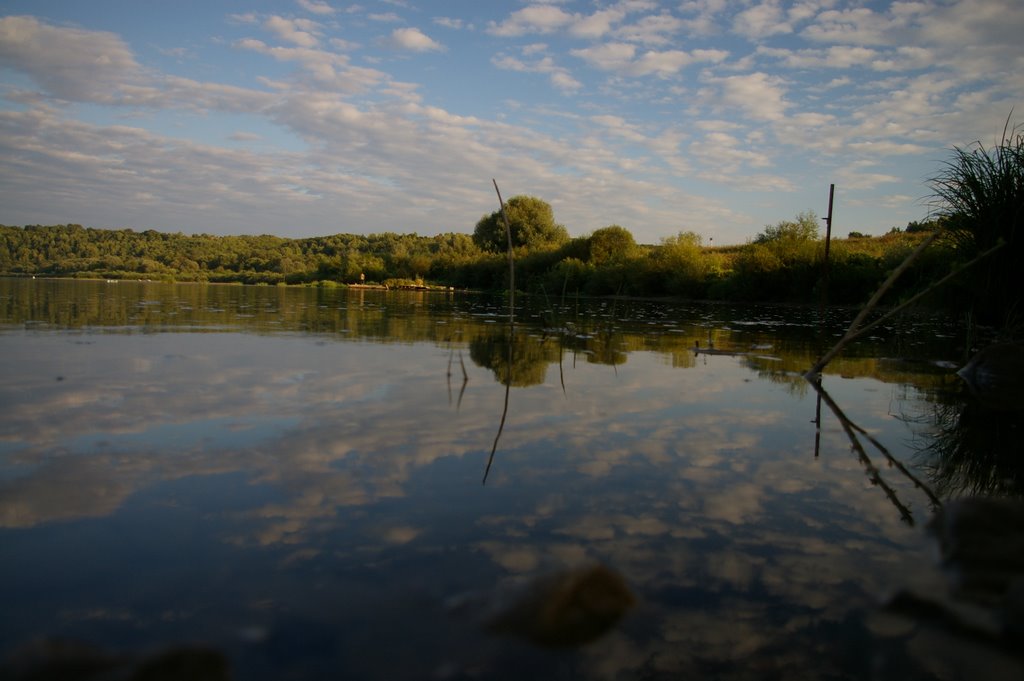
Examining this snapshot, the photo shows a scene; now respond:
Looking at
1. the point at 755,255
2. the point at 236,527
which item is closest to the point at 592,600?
the point at 236,527

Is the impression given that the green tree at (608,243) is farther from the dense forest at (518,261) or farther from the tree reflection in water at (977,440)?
the tree reflection in water at (977,440)

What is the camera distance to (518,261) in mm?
56469

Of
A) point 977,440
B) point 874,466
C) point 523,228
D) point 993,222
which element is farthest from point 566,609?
point 523,228

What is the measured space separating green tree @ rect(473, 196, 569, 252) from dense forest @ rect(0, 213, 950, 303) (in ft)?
0.68

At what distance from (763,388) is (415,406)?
3547 mm

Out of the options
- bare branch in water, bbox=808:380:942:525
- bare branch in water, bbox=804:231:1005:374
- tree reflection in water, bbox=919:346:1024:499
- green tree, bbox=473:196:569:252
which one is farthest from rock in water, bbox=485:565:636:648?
green tree, bbox=473:196:569:252

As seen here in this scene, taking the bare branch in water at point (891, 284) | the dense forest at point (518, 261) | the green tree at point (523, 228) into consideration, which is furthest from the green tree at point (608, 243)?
the bare branch in water at point (891, 284)

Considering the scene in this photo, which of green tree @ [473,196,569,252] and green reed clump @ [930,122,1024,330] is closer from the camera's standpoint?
green reed clump @ [930,122,1024,330]

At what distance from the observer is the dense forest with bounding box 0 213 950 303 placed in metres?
30.9

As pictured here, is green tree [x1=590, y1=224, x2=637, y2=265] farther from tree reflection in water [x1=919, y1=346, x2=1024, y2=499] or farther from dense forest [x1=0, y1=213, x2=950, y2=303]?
tree reflection in water [x1=919, y1=346, x2=1024, y2=499]

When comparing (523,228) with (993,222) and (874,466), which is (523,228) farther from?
(874,466)

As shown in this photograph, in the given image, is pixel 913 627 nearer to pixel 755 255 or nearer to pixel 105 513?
pixel 105 513

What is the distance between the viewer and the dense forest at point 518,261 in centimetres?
3088

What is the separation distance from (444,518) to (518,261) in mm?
54135
